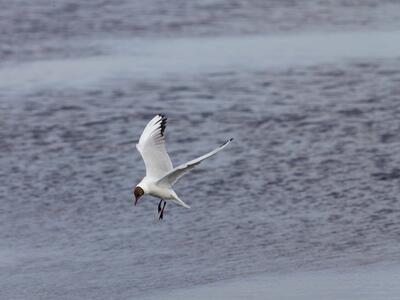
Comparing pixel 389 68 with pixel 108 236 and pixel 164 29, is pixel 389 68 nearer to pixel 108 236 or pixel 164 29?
pixel 164 29

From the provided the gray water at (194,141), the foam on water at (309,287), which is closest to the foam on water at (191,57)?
the gray water at (194,141)

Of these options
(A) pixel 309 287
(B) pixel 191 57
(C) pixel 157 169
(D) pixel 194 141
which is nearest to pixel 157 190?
(C) pixel 157 169

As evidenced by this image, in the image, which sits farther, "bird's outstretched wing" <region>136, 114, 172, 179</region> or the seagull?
"bird's outstretched wing" <region>136, 114, 172, 179</region>

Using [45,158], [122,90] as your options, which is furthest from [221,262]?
[122,90]

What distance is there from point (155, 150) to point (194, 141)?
5203 millimetres

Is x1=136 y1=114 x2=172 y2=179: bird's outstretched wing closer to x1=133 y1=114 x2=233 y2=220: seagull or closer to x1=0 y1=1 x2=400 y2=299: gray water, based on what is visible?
x1=133 y1=114 x2=233 y2=220: seagull

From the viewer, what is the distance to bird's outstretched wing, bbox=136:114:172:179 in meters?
11.5

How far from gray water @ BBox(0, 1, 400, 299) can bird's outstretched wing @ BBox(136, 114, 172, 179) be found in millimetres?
1097

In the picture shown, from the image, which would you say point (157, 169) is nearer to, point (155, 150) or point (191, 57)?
point (155, 150)

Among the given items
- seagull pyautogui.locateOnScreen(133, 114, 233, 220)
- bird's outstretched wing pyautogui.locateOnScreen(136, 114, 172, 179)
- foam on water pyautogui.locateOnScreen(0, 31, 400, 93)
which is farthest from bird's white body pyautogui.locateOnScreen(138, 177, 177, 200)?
foam on water pyautogui.locateOnScreen(0, 31, 400, 93)

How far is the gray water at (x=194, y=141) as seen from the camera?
512 inches

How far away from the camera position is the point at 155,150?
1168 cm

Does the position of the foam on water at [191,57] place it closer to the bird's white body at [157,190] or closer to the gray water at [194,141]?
the gray water at [194,141]

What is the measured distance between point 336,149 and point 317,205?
6.78ft
